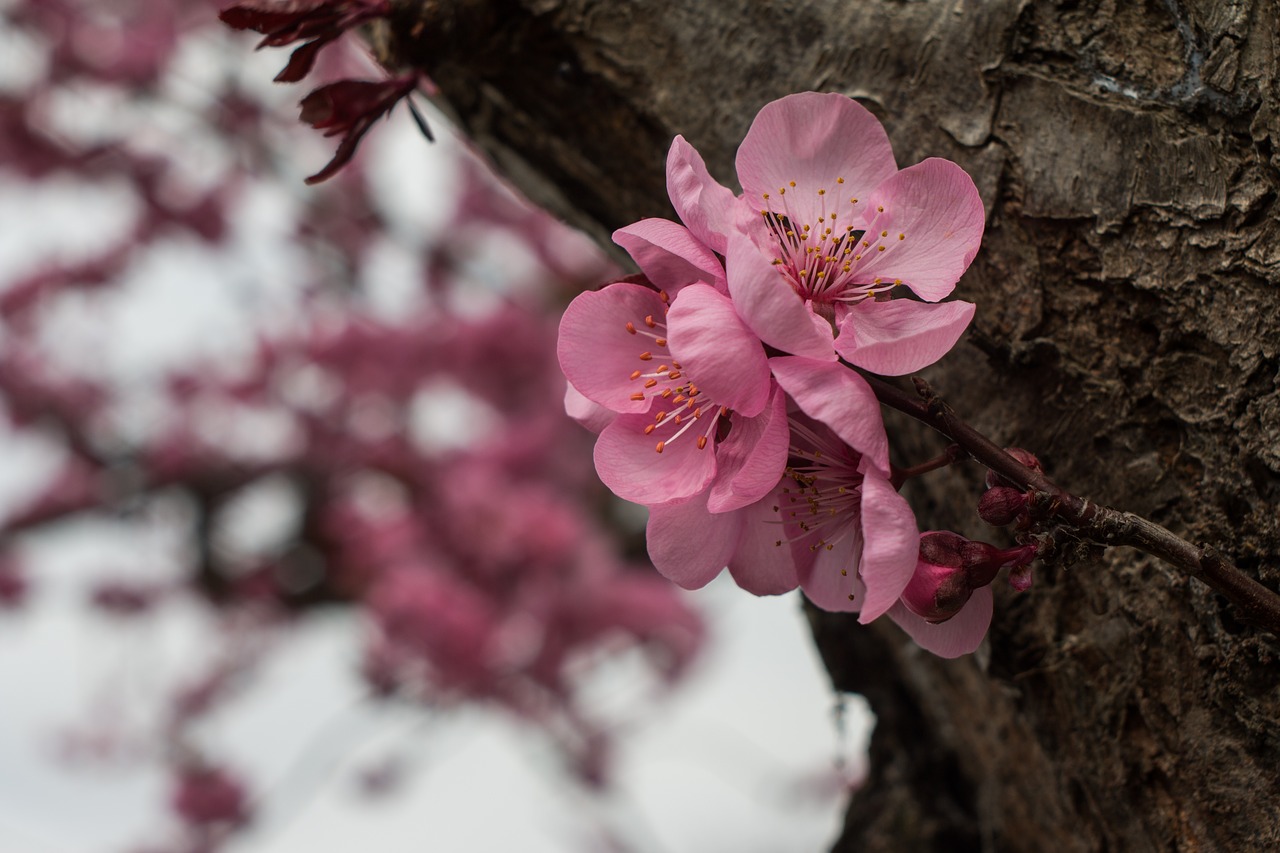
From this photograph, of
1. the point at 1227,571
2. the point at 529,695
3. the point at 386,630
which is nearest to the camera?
the point at 1227,571

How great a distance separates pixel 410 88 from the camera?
0.90 m

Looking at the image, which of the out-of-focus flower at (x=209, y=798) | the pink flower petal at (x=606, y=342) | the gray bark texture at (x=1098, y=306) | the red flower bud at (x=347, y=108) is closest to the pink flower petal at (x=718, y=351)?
the pink flower petal at (x=606, y=342)

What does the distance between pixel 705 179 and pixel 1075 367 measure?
326mm

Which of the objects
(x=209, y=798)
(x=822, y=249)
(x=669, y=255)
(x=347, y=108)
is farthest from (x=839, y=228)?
(x=209, y=798)

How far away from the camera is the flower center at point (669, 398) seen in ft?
2.10

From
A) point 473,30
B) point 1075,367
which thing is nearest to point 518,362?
point 473,30

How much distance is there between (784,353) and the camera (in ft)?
1.97

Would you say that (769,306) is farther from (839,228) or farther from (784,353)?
(839,228)

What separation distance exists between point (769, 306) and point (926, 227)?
0.17 metres

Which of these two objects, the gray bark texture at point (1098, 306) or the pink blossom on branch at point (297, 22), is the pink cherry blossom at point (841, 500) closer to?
the gray bark texture at point (1098, 306)

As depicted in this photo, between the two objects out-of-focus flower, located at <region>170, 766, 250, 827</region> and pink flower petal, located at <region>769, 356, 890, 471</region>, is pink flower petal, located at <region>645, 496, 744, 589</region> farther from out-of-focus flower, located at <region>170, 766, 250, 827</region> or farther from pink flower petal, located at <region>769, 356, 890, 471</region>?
out-of-focus flower, located at <region>170, 766, 250, 827</region>

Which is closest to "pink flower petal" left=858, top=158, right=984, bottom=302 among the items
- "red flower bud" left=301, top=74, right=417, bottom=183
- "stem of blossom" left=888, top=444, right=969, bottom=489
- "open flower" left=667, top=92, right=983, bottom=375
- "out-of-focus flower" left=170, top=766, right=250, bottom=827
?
"open flower" left=667, top=92, right=983, bottom=375

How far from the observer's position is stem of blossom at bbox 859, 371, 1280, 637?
1.78 feet

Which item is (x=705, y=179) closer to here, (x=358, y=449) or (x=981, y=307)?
(x=981, y=307)
